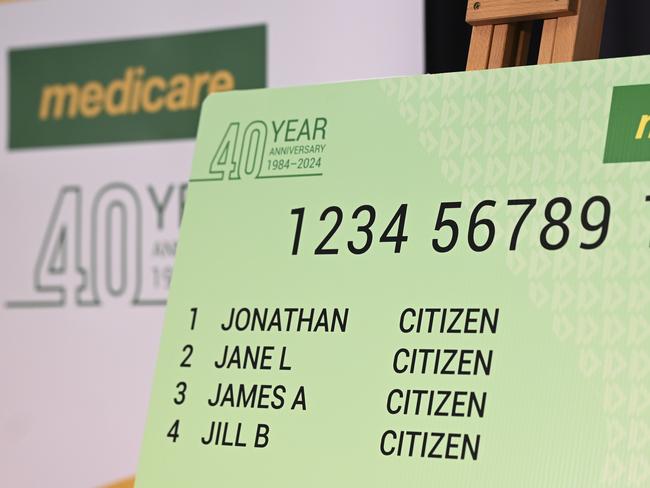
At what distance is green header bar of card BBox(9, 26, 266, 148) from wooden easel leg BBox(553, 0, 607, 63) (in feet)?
4.40

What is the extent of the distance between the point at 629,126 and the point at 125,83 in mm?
1801

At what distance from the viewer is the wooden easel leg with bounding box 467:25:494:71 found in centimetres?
122

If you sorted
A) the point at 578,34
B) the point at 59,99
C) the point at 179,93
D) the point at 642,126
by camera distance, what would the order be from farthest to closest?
the point at 59,99
the point at 179,93
the point at 578,34
the point at 642,126

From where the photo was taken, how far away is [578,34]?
1.16 m

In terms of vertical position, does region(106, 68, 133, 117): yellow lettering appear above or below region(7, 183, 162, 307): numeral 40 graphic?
above

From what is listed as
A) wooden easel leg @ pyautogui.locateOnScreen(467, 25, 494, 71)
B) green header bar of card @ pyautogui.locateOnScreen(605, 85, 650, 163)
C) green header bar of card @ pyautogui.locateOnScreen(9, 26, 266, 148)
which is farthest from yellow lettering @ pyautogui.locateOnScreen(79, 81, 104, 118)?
green header bar of card @ pyautogui.locateOnScreen(605, 85, 650, 163)

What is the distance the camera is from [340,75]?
7.73 feet

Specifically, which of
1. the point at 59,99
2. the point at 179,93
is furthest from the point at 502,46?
the point at 59,99

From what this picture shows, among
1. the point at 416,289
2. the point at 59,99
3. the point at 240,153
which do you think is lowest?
the point at 416,289

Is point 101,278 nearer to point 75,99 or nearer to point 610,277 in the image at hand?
point 75,99

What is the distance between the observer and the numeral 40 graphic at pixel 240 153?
118 centimetres

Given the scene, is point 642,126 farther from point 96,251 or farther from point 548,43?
point 96,251

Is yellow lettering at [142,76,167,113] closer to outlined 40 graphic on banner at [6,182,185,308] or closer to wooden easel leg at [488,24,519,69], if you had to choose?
outlined 40 graphic on banner at [6,182,185,308]

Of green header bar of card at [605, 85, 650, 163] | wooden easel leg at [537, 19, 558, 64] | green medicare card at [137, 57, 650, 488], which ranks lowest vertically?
green medicare card at [137, 57, 650, 488]
